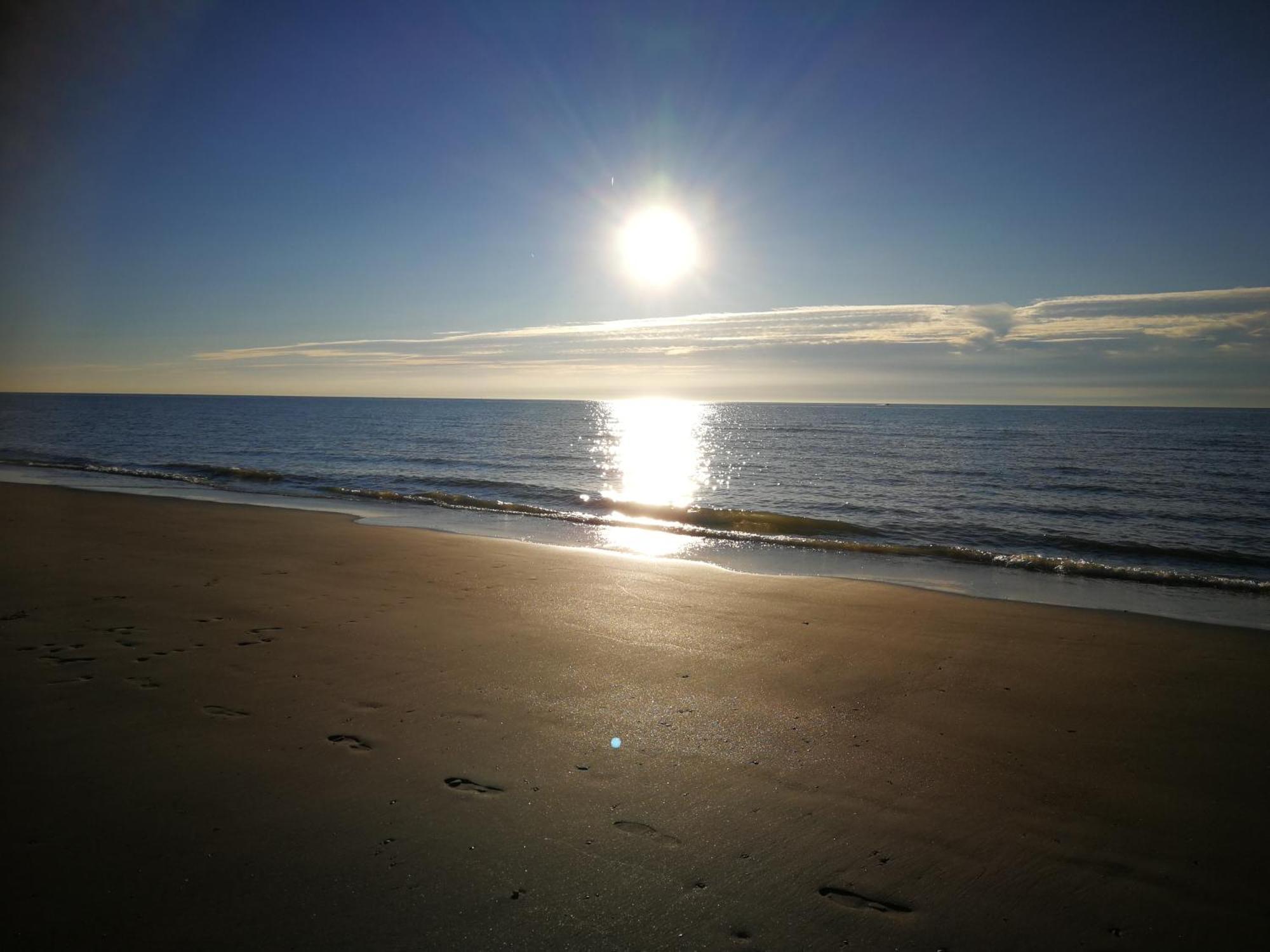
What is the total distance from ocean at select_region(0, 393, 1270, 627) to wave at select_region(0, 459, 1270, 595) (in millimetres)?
65

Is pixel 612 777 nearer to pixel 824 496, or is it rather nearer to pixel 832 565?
pixel 832 565

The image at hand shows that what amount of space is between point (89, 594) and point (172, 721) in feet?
14.4

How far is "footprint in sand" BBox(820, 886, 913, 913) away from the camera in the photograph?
3.29 meters

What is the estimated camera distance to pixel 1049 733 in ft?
17.6

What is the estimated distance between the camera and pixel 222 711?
5102mm

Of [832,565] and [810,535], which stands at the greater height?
[810,535]

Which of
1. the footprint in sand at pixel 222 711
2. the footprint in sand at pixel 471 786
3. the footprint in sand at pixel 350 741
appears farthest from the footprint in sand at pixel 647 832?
the footprint in sand at pixel 222 711

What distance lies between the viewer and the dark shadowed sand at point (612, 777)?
3.19m

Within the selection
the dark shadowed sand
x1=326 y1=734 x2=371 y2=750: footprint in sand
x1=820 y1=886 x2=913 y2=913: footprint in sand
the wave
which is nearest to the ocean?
the wave

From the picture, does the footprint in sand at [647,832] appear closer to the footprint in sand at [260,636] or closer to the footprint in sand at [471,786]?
the footprint in sand at [471,786]

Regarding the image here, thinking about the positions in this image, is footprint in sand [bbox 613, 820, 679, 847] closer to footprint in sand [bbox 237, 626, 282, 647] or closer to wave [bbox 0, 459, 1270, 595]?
footprint in sand [bbox 237, 626, 282, 647]

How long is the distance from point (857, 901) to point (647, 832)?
1.08 metres

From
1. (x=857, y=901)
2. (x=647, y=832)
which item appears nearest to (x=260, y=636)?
(x=647, y=832)

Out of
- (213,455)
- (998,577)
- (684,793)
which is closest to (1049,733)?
(684,793)
